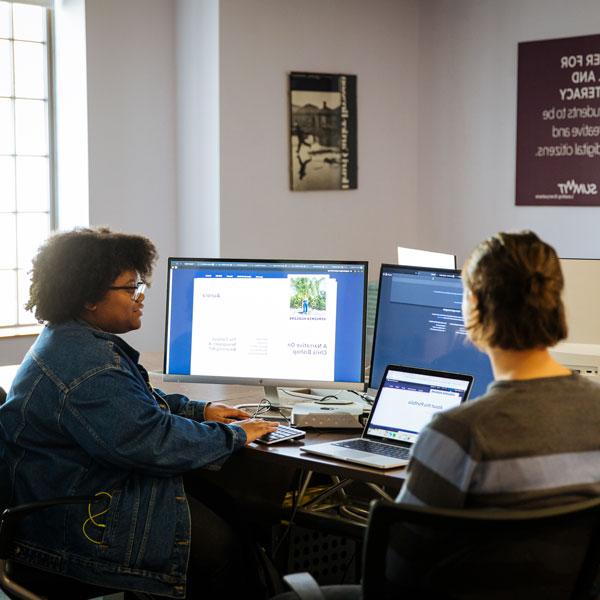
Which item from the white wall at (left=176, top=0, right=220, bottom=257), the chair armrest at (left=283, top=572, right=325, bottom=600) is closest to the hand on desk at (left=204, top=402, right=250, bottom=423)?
the chair armrest at (left=283, top=572, right=325, bottom=600)

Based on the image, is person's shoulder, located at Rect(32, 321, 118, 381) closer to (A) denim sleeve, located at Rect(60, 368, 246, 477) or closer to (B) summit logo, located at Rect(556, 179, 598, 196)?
(A) denim sleeve, located at Rect(60, 368, 246, 477)

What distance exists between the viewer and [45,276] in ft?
7.84

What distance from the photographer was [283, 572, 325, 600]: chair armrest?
1732 mm

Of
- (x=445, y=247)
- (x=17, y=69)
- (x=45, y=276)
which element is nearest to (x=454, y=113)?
(x=445, y=247)

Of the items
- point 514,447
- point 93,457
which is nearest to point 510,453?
point 514,447

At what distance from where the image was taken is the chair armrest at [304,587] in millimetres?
1732

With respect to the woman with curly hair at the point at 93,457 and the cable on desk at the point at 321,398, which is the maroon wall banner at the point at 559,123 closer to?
the cable on desk at the point at 321,398

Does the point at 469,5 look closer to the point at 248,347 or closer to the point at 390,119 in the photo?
the point at 390,119

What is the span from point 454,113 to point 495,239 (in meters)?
4.06

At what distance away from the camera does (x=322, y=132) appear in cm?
527

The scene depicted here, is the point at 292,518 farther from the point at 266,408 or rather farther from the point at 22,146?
the point at 22,146

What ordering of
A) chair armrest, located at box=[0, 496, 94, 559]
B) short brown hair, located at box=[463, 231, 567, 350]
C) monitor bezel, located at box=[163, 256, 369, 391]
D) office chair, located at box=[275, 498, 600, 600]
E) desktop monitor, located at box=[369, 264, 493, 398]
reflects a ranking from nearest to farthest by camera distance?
office chair, located at box=[275, 498, 600, 600] < short brown hair, located at box=[463, 231, 567, 350] < chair armrest, located at box=[0, 496, 94, 559] < desktop monitor, located at box=[369, 264, 493, 398] < monitor bezel, located at box=[163, 256, 369, 391]

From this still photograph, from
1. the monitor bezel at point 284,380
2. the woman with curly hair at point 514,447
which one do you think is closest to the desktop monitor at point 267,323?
the monitor bezel at point 284,380

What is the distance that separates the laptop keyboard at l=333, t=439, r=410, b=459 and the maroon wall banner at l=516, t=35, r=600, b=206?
2.95 m
